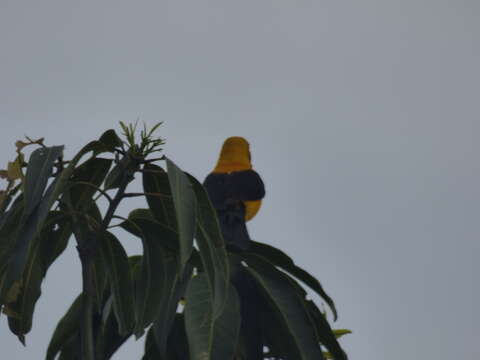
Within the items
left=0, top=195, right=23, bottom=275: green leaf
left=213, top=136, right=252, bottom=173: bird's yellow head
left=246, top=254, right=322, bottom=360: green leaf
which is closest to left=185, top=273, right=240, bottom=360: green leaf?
left=246, top=254, right=322, bottom=360: green leaf

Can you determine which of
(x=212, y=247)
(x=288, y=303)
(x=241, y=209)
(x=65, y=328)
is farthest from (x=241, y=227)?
(x=212, y=247)

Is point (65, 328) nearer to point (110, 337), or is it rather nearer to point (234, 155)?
point (110, 337)

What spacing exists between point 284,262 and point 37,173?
1226 mm

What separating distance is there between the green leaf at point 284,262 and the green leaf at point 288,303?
6 cm

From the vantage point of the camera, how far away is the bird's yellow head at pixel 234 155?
507 centimetres

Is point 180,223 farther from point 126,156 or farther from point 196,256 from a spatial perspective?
point 196,256

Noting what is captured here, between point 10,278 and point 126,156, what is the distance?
0.49m

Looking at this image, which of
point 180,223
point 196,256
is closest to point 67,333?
point 196,256

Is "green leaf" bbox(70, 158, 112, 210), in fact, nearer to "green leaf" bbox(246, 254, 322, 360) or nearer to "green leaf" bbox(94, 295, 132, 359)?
"green leaf" bbox(94, 295, 132, 359)

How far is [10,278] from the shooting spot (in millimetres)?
2277

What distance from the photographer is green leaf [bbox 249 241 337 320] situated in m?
3.18

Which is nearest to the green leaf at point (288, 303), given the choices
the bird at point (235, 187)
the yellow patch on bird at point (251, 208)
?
the bird at point (235, 187)

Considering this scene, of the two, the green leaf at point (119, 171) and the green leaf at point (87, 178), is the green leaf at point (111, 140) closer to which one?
the green leaf at point (119, 171)

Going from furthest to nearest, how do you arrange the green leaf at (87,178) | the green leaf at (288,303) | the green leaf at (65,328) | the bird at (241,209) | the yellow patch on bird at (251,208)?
the yellow patch on bird at (251,208) < the green leaf at (65,328) < the bird at (241,209) < the green leaf at (288,303) < the green leaf at (87,178)
